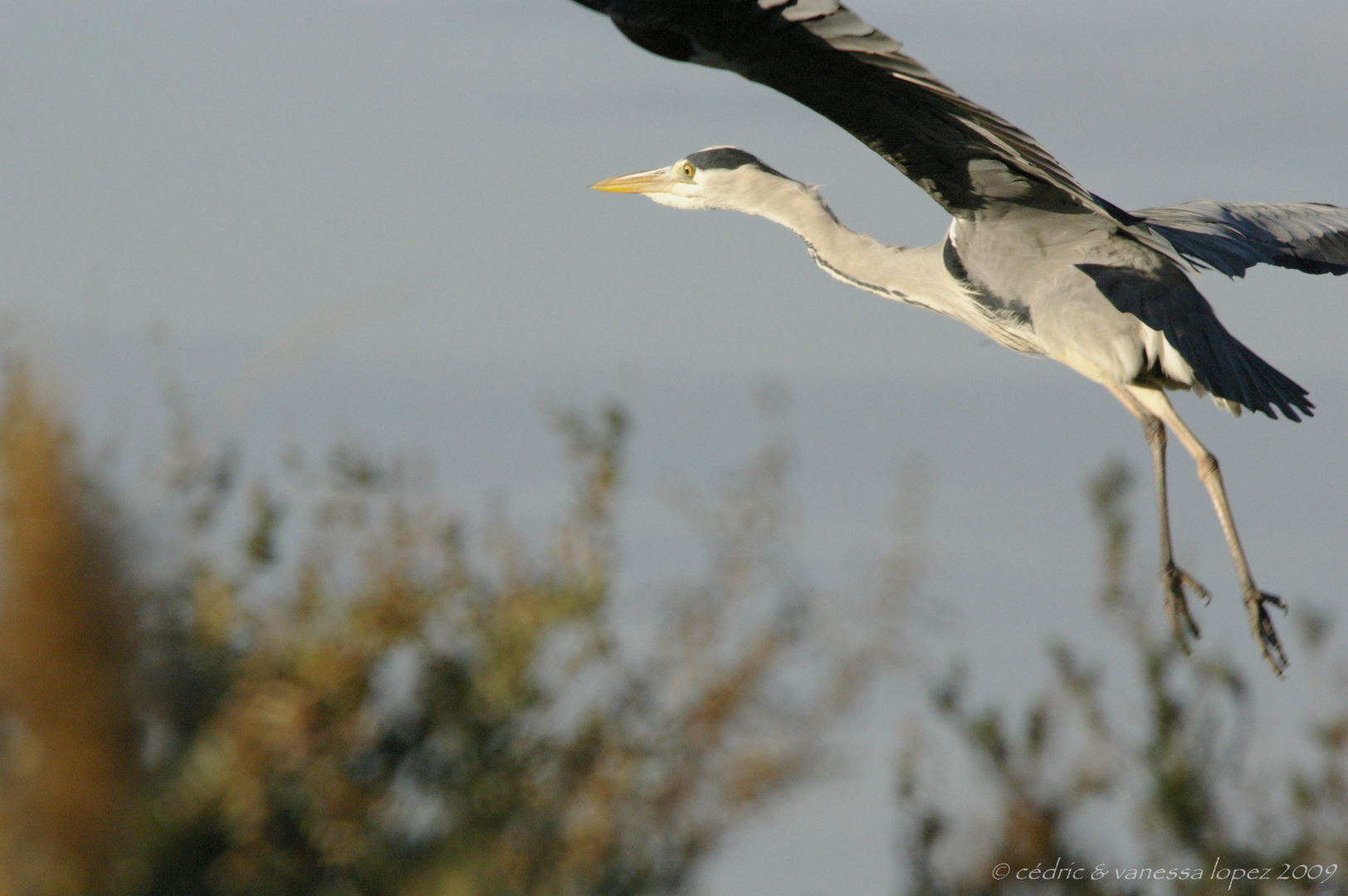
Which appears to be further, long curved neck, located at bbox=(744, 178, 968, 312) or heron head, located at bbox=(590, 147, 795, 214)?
heron head, located at bbox=(590, 147, 795, 214)

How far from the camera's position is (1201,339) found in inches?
162

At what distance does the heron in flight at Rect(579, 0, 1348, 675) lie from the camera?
3.72 meters

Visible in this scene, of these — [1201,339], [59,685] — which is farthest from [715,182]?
[59,685]

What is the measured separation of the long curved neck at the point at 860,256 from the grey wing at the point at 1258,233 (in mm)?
561

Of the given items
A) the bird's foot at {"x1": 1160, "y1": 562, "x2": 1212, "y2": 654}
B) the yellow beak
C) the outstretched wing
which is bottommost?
the bird's foot at {"x1": 1160, "y1": 562, "x2": 1212, "y2": 654}

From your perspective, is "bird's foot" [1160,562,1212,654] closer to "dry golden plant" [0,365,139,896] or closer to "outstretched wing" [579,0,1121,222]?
"outstretched wing" [579,0,1121,222]

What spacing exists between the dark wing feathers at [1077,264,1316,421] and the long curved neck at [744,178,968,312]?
1.89 ft

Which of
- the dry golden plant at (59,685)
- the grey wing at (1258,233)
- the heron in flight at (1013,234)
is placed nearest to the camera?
the dry golden plant at (59,685)

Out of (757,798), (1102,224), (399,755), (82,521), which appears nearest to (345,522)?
(399,755)

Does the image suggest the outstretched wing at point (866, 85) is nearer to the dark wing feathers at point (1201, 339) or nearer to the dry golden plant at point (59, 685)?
the dark wing feathers at point (1201, 339)

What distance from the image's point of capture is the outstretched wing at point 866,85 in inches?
138

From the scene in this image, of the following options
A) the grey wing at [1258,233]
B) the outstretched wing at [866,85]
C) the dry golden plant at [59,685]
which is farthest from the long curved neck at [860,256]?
the dry golden plant at [59,685]

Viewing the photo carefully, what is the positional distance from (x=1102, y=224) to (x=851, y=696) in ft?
4.88

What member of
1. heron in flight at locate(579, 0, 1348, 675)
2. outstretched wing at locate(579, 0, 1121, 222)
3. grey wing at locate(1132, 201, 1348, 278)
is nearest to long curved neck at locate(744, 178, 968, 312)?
heron in flight at locate(579, 0, 1348, 675)
